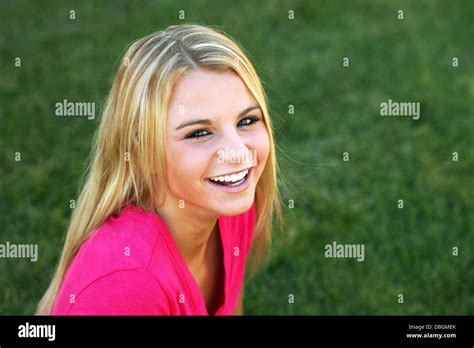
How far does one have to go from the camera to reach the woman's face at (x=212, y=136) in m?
2.20

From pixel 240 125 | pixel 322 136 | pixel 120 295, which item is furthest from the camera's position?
pixel 322 136

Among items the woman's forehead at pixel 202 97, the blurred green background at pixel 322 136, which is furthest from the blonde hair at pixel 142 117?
the blurred green background at pixel 322 136

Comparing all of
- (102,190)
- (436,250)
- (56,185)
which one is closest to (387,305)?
(436,250)

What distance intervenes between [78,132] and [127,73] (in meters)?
2.73

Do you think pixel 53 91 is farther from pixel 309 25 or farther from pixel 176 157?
pixel 176 157

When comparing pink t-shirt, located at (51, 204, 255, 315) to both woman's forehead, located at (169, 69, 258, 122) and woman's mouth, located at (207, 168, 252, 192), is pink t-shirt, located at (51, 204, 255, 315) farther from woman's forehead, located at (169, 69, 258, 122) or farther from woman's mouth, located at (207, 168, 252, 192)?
woman's forehead, located at (169, 69, 258, 122)

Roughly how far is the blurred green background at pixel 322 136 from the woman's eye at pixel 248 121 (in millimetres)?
1171

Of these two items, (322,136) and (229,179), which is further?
(322,136)

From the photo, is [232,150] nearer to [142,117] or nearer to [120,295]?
[142,117]

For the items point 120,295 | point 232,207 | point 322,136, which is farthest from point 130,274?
point 322,136

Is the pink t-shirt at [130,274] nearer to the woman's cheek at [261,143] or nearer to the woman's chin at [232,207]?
the woman's chin at [232,207]

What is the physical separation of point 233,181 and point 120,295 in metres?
0.51

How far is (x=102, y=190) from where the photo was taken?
2.49 m

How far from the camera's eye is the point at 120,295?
7.06 feet
